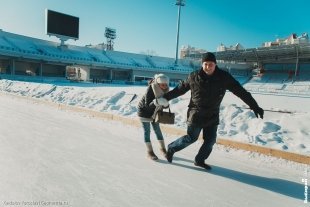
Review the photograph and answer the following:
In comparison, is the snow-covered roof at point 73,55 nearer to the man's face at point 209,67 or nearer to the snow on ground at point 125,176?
the snow on ground at point 125,176

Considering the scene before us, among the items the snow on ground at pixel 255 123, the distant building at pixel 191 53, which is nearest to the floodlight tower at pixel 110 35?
the distant building at pixel 191 53

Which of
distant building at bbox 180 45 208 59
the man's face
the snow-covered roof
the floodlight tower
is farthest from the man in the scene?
the floodlight tower

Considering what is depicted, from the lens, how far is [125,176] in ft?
11.4

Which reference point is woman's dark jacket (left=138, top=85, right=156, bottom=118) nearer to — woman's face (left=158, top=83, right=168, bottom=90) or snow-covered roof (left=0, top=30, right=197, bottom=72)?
woman's face (left=158, top=83, right=168, bottom=90)

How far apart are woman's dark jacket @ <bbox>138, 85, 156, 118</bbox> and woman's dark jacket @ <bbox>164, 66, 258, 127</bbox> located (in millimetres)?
653

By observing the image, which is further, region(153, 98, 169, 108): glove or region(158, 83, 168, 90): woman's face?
region(158, 83, 168, 90): woman's face

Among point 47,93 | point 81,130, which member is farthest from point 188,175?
point 47,93

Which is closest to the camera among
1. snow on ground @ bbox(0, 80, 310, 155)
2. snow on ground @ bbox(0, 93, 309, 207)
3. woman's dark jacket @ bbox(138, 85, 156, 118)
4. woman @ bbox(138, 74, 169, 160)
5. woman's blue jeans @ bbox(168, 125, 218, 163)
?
snow on ground @ bbox(0, 93, 309, 207)

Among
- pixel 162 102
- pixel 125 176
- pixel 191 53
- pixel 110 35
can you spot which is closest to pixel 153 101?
Result: pixel 162 102

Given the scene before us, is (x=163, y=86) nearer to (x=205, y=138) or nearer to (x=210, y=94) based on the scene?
(x=210, y=94)

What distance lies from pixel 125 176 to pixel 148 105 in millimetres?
1129

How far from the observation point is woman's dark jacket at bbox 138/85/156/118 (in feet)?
13.5

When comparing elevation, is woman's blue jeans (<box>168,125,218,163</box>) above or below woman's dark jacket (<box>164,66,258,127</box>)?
below

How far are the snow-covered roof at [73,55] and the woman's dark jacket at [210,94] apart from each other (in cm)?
3830
